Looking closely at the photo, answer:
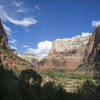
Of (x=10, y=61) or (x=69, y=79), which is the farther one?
(x=69, y=79)

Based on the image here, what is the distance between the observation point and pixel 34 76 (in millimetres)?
60781

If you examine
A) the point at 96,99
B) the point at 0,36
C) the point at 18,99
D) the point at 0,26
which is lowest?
the point at 96,99

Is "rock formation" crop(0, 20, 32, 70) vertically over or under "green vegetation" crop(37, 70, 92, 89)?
over

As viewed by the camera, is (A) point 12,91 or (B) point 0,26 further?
(B) point 0,26

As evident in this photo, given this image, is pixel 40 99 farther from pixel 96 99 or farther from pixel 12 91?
pixel 96 99

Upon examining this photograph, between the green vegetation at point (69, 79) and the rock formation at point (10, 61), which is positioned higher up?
the rock formation at point (10, 61)

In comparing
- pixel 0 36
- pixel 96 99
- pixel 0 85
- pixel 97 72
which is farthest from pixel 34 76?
pixel 0 36

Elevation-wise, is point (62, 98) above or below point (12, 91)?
below

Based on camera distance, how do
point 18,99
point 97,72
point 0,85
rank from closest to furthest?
point 18,99, point 0,85, point 97,72

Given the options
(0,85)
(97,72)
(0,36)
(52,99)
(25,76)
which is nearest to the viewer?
(0,85)

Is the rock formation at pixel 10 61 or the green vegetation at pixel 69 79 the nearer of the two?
the green vegetation at pixel 69 79

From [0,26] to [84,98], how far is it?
15216cm

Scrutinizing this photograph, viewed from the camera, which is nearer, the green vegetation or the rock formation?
the green vegetation

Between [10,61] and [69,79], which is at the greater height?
[10,61]
